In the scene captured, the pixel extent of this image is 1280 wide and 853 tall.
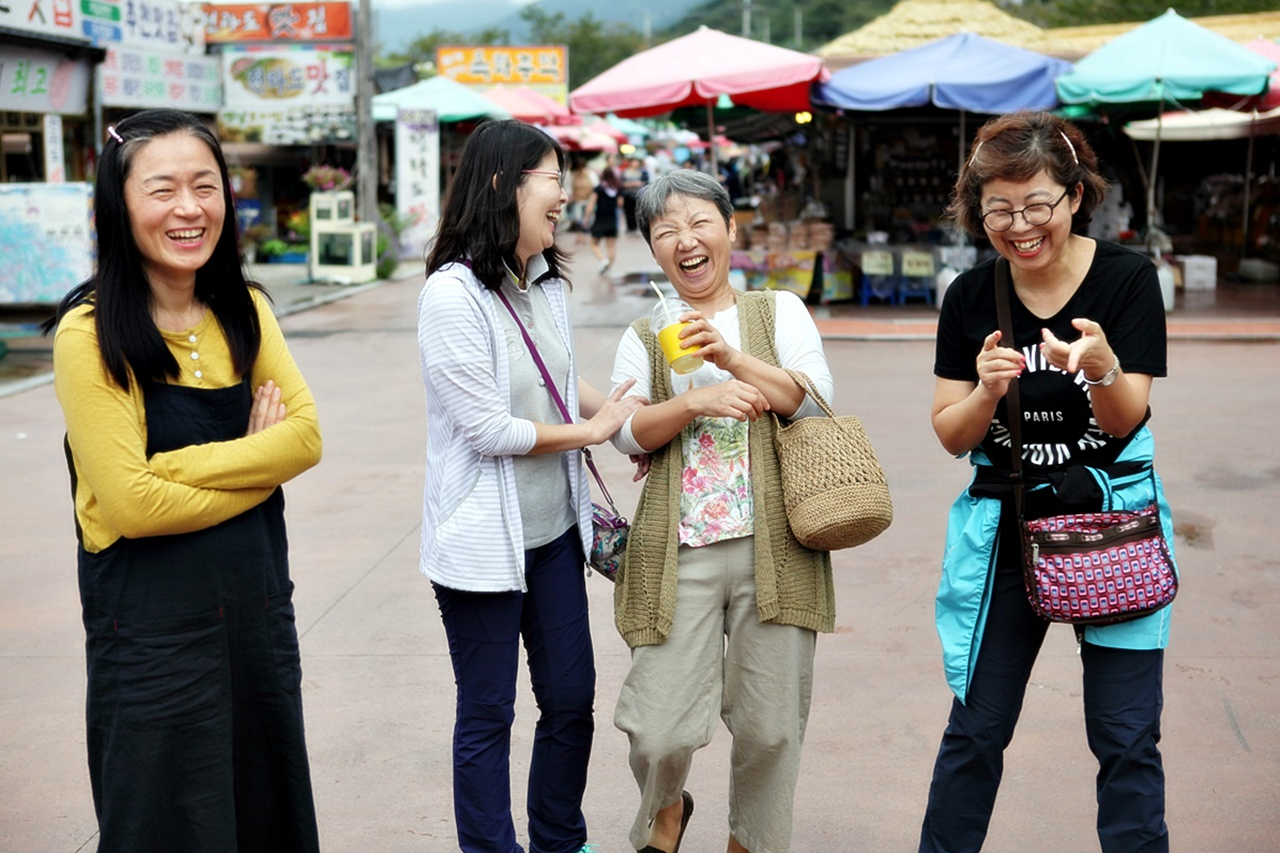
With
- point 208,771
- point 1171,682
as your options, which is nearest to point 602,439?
point 208,771

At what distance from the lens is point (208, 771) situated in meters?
2.50

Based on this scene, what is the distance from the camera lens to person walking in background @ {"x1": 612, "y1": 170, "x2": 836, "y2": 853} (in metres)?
2.93

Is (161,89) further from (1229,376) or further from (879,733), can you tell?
(879,733)

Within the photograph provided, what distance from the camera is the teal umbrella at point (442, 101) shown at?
72.6 feet

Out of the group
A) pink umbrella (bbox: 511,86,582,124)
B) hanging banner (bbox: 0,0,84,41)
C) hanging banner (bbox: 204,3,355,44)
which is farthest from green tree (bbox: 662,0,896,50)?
hanging banner (bbox: 0,0,84,41)

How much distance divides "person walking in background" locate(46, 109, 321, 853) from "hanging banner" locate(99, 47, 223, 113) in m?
14.6

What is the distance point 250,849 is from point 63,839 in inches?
43.3

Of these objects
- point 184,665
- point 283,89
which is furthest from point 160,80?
point 184,665

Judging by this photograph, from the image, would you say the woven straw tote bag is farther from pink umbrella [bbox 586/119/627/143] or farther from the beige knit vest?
pink umbrella [bbox 586/119/627/143]

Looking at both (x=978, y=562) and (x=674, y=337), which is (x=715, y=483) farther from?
(x=978, y=562)

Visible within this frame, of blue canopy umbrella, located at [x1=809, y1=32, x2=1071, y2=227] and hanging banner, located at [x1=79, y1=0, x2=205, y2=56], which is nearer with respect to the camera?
blue canopy umbrella, located at [x1=809, y1=32, x2=1071, y2=227]

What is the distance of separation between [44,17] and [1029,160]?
14.0 meters

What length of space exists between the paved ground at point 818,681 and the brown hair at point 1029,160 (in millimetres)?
1673

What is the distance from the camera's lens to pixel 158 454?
7.98ft
